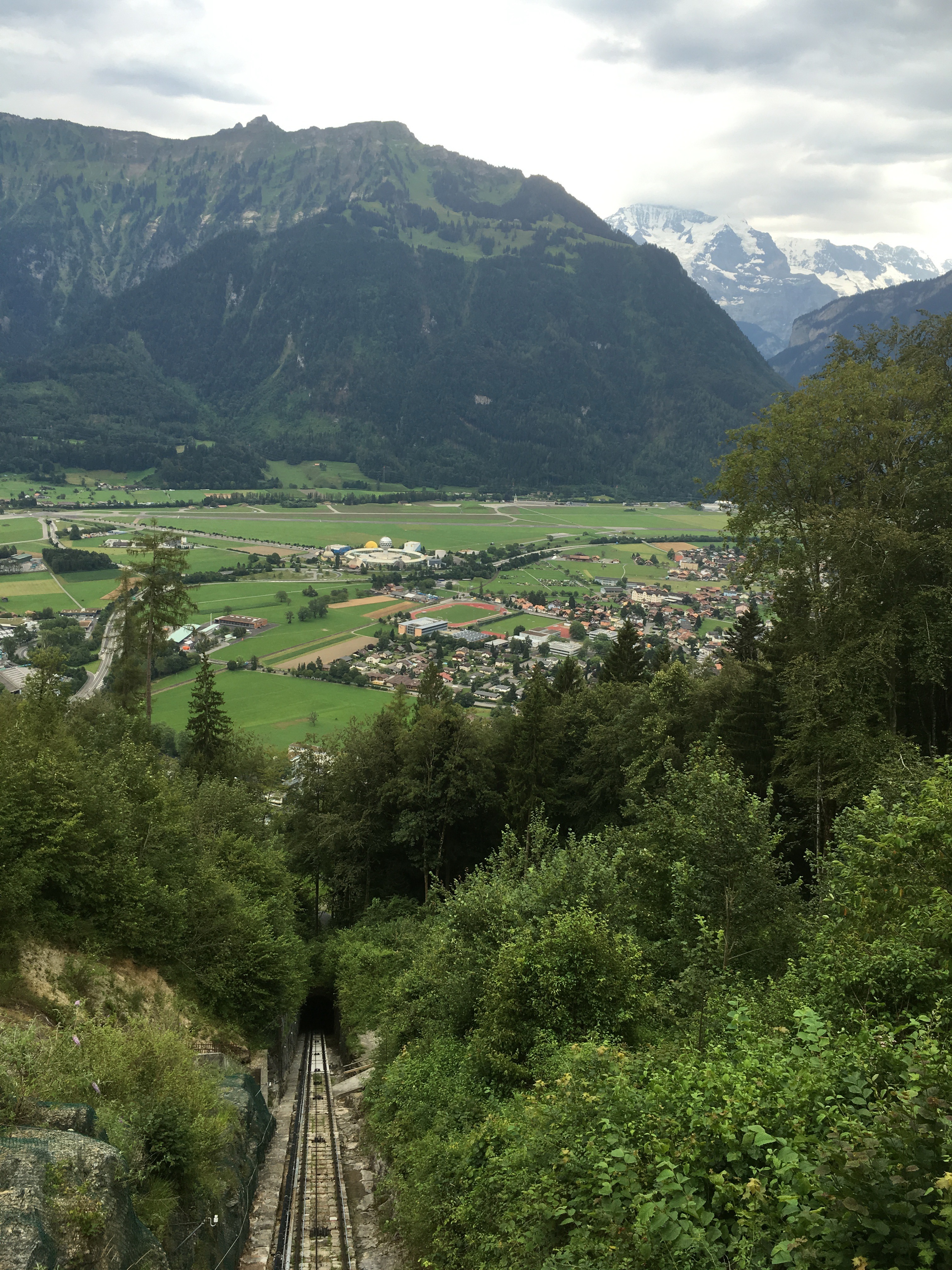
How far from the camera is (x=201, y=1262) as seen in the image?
40.9ft

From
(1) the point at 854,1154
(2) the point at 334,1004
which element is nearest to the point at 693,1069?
(1) the point at 854,1154

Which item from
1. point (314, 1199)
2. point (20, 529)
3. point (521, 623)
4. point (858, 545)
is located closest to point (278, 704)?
point (521, 623)

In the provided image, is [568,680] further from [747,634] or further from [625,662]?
[747,634]

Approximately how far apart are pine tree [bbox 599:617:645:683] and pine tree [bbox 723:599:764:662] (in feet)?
16.6

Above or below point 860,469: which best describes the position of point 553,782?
below

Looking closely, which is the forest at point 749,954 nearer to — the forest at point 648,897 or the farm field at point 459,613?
the forest at point 648,897

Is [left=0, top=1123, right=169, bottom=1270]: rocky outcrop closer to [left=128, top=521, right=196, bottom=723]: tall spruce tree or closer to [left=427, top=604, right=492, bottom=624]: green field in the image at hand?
[left=128, top=521, right=196, bottom=723]: tall spruce tree

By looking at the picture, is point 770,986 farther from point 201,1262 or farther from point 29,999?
point 29,999

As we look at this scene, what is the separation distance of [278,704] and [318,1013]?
Answer: 4152 centimetres

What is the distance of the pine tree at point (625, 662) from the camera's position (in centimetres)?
4256

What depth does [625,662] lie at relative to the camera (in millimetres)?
42969

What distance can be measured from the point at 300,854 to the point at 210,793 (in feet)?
37.8

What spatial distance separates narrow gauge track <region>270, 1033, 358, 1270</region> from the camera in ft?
49.0

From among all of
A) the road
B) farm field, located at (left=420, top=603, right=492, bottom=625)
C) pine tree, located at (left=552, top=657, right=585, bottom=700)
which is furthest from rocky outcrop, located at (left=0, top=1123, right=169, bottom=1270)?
farm field, located at (left=420, top=603, right=492, bottom=625)
